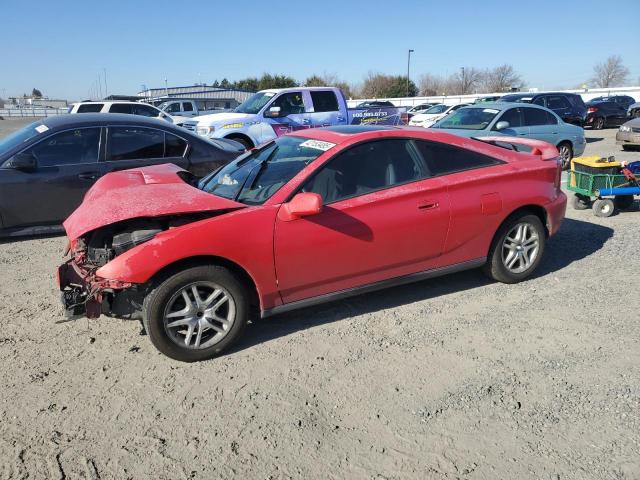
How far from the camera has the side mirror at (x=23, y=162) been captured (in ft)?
19.3

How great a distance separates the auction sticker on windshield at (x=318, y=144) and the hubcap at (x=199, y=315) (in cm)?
140

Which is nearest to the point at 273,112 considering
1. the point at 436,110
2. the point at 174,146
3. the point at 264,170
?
the point at 174,146

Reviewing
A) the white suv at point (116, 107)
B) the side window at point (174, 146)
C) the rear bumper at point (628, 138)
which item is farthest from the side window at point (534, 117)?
the white suv at point (116, 107)

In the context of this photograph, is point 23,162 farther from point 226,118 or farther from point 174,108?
point 174,108

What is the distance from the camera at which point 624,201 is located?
762 cm

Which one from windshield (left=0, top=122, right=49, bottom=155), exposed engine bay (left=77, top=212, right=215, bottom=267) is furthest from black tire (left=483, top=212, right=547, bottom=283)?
windshield (left=0, top=122, right=49, bottom=155)

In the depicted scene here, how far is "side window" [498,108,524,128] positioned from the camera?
33.8 ft

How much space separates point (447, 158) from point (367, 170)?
822 mm

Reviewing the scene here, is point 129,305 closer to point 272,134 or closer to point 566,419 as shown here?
point 566,419

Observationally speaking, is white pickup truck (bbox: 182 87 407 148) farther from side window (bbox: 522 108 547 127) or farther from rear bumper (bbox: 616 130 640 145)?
rear bumper (bbox: 616 130 640 145)

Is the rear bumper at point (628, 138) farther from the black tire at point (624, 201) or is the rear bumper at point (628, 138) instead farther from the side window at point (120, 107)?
the side window at point (120, 107)

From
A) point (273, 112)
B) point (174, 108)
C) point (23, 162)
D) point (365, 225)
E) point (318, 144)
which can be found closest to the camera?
point (365, 225)

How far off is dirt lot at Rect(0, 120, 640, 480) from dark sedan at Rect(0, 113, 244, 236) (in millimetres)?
1696

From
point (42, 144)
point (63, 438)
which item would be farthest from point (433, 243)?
point (42, 144)
